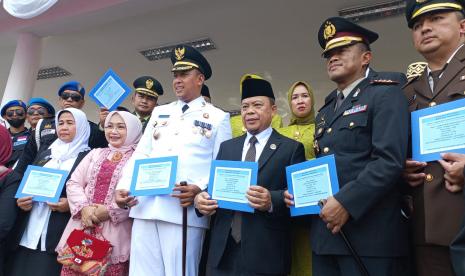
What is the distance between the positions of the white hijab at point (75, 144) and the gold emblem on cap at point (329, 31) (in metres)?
2.18

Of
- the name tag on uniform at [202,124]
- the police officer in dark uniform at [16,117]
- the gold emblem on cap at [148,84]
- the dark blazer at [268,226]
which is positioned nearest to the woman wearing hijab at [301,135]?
the dark blazer at [268,226]

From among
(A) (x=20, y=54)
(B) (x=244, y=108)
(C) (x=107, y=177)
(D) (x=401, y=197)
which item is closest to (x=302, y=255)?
(D) (x=401, y=197)

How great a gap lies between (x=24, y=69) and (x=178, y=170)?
5.12 m

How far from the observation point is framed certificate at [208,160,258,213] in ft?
6.66

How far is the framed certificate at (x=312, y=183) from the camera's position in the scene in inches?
67.6

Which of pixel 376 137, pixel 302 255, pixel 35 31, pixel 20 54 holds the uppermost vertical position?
pixel 35 31

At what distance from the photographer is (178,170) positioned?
8.01ft

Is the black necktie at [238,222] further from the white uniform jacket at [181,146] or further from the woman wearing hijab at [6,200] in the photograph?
the woman wearing hijab at [6,200]

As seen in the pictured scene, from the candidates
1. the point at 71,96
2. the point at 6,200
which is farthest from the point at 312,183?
the point at 71,96

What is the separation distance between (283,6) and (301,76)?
209cm

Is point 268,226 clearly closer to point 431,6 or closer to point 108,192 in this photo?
point 108,192

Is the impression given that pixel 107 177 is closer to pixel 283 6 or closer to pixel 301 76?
pixel 283 6

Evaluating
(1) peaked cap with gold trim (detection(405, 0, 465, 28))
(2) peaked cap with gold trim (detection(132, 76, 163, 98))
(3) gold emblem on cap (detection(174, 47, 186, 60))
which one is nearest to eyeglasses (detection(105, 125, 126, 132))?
(3) gold emblem on cap (detection(174, 47, 186, 60))

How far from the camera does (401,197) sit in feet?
5.86
